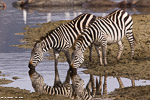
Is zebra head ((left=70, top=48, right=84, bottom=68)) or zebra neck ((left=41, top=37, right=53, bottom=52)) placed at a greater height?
zebra neck ((left=41, top=37, right=53, bottom=52))

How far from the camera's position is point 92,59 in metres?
18.9

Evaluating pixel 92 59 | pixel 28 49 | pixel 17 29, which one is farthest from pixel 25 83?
pixel 17 29

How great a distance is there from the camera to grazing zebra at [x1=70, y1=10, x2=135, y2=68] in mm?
15922

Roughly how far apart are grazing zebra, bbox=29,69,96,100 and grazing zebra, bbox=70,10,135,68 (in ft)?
2.59

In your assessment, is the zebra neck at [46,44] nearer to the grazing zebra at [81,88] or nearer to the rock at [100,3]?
the grazing zebra at [81,88]

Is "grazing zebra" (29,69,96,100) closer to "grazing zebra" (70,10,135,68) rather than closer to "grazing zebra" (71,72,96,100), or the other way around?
"grazing zebra" (71,72,96,100)

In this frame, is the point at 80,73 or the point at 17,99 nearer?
the point at 17,99

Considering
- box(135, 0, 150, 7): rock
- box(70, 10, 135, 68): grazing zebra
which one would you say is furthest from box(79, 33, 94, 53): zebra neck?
box(135, 0, 150, 7): rock

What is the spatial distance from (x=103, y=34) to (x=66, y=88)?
312 centimetres

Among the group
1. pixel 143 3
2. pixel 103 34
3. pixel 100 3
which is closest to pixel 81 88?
pixel 103 34

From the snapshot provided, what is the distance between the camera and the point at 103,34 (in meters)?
17.0

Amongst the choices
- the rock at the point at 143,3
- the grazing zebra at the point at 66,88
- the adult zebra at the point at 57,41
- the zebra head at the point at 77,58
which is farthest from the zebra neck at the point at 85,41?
the rock at the point at 143,3

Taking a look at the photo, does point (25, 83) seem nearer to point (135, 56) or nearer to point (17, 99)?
point (17, 99)

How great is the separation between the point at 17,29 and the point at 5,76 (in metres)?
16.6
